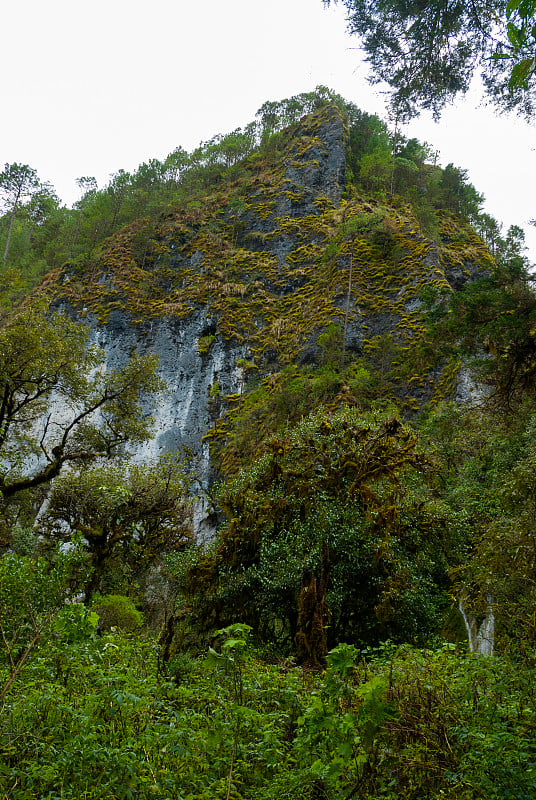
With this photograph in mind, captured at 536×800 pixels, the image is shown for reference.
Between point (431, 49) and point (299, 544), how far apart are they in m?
10.1

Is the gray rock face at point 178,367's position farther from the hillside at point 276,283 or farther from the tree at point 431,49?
the tree at point 431,49

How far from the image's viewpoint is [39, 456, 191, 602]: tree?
59.7 ft

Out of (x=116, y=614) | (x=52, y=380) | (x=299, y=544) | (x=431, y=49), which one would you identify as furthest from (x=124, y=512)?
(x=431, y=49)

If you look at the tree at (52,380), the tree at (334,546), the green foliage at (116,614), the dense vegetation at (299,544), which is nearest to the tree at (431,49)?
the dense vegetation at (299,544)

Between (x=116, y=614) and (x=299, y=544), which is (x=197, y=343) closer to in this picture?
(x=116, y=614)

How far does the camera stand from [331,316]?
105ft

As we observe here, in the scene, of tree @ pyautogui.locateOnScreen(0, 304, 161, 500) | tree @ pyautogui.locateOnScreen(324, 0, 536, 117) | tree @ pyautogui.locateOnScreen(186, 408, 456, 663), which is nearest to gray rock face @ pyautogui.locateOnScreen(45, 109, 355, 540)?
tree @ pyautogui.locateOnScreen(0, 304, 161, 500)

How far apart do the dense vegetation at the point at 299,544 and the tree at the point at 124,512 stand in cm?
13

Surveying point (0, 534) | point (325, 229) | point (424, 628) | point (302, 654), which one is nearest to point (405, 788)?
point (302, 654)

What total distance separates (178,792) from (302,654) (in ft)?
25.1

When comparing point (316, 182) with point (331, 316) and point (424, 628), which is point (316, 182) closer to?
point (331, 316)

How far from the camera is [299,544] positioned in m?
12.6

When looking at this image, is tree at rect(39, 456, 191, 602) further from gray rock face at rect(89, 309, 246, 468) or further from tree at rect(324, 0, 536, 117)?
tree at rect(324, 0, 536, 117)

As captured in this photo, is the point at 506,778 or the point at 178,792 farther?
the point at 178,792
